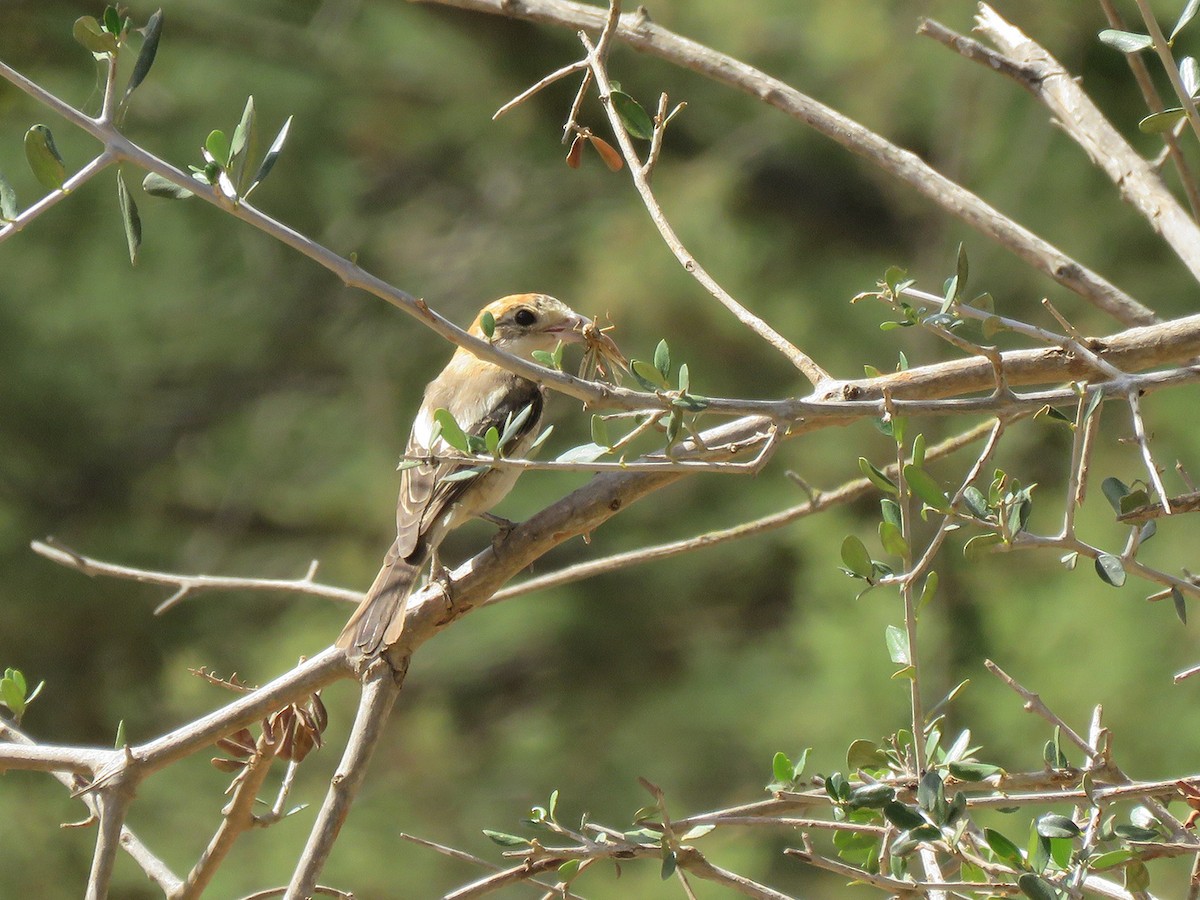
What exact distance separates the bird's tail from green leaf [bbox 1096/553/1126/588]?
1.01m

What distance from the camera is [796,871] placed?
7.60m

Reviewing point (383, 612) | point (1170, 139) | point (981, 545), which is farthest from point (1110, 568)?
point (383, 612)

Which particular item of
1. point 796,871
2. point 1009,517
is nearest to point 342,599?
point 1009,517

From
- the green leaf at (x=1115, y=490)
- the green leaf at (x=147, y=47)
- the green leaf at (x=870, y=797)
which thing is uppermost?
the green leaf at (x=147, y=47)

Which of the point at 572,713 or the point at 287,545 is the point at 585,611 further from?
the point at 287,545

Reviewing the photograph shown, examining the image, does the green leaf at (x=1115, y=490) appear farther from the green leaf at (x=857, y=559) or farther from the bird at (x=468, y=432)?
the bird at (x=468, y=432)

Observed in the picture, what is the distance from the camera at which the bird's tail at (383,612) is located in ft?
6.43

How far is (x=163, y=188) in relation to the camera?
1426 millimetres

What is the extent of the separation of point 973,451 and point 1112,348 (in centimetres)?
541

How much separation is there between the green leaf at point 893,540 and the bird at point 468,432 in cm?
130

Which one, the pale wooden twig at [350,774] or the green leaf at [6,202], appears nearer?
the green leaf at [6,202]

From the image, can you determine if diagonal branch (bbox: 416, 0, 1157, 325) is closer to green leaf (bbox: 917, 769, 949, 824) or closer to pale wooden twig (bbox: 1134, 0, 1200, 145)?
pale wooden twig (bbox: 1134, 0, 1200, 145)

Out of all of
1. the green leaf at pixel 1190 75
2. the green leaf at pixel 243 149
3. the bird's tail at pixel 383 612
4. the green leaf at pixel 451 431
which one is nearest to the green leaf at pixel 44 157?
the green leaf at pixel 243 149

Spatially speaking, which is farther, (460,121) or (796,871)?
(460,121)
